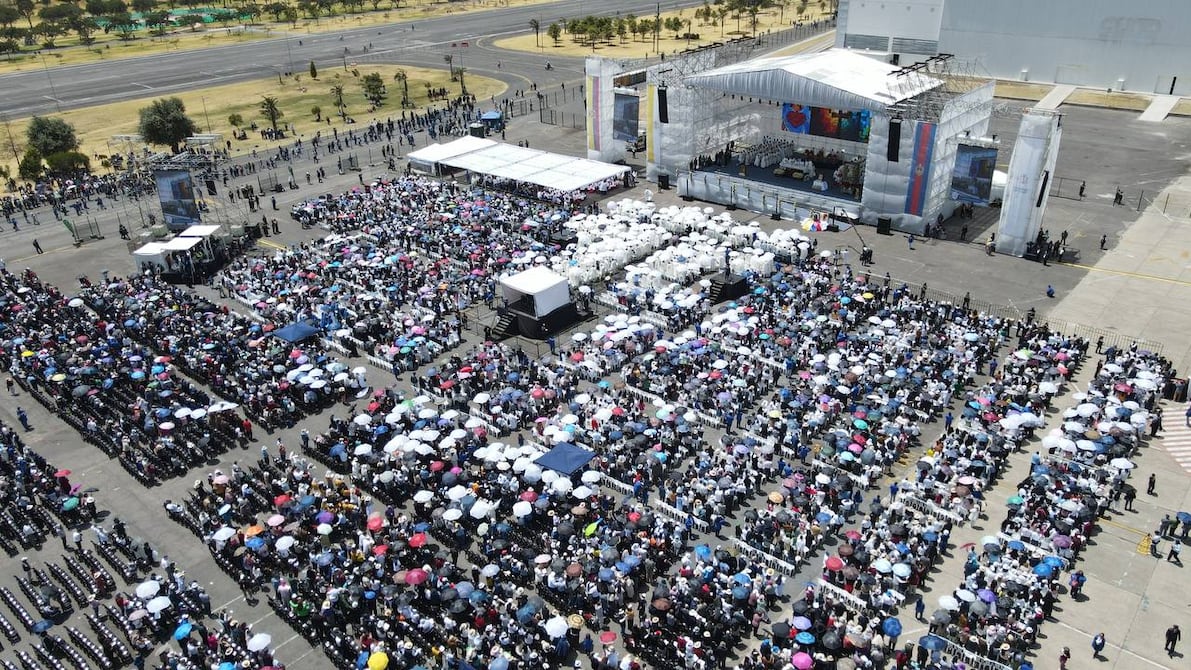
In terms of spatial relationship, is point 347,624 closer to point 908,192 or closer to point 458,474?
point 458,474

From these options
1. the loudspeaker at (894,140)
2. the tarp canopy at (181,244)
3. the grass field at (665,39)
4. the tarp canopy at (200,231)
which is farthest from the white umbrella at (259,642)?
the grass field at (665,39)

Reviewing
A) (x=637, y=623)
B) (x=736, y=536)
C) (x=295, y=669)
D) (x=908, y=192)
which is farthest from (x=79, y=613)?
(x=908, y=192)

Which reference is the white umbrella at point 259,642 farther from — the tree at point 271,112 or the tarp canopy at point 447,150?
the tree at point 271,112

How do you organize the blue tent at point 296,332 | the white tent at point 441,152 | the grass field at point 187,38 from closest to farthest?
the blue tent at point 296,332 → the white tent at point 441,152 → the grass field at point 187,38

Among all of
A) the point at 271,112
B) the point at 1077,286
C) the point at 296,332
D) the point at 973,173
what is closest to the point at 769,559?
the point at 296,332

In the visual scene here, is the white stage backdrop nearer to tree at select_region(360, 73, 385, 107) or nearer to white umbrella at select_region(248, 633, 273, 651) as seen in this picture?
white umbrella at select_region(248, 633, 273, 651)

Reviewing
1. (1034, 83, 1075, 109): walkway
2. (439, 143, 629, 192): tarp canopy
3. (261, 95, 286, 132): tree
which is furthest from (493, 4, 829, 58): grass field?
(439, 143, 629, 192): tarp canopy
